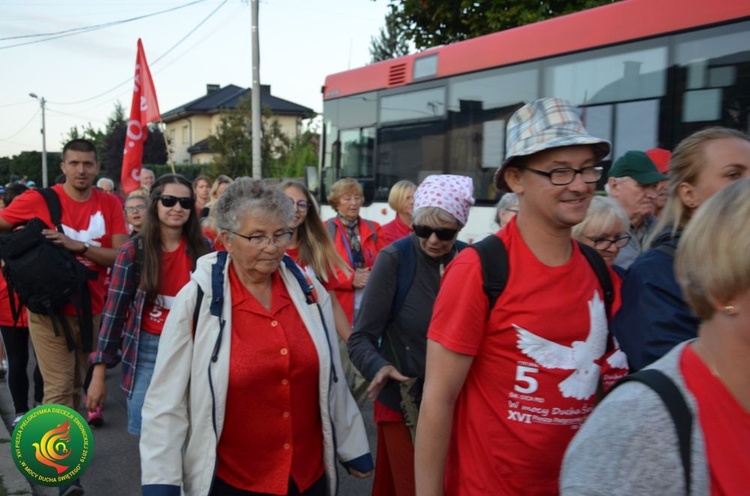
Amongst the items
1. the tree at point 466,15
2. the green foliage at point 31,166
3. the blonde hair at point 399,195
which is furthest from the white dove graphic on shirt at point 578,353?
the green foliage at point 31,166

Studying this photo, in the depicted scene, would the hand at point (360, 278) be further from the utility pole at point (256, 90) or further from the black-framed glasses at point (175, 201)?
the utility pole at point (256, 90)

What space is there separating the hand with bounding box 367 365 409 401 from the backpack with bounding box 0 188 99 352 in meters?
2.93

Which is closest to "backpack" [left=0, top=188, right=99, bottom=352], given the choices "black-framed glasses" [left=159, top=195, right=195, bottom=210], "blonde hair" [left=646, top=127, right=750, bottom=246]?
"black-framed glasses" [left=159, top=195, right=195, bottom=210]

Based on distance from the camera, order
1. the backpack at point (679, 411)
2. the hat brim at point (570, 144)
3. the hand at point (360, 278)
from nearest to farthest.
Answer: the backpack at point (679, 411)
the hat brim at point (570, 144)
the hand at point (360, 278)

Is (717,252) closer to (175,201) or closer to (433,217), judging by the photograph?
(433,217)

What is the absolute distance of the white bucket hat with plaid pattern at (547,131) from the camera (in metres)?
2.03

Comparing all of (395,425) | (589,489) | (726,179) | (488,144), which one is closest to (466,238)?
(488,144)

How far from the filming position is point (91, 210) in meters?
5.38

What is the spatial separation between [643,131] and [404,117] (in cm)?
409

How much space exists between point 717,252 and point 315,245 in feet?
11.2

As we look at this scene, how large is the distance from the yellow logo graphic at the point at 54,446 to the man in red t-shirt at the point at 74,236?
1.70 meters

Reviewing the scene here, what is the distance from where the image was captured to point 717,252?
A: 1.28 metres

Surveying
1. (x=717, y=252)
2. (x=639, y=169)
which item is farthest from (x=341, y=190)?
(x=717, y=252)

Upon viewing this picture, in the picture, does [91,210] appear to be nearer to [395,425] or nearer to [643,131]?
[395,425]
